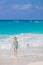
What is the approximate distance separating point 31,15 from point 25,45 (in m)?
0.27

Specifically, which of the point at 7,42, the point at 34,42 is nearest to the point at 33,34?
the point at 34,42

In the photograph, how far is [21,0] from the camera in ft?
3.93

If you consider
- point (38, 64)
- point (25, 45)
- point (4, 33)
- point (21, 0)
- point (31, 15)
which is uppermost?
point (21, 0)

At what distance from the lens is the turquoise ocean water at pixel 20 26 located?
3.89ft

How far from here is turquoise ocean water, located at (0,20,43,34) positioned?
1.19 metres

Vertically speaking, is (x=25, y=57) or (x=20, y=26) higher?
(x=20, y=26)

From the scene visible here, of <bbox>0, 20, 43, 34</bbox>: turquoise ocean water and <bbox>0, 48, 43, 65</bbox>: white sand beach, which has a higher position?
<bbox>0, 20, 43, 34</bbox>: turquoise ocean water

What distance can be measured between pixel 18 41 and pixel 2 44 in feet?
0.45

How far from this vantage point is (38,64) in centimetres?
119

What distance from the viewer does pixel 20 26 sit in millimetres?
1196

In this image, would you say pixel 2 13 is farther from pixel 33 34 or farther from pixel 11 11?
pixel 33 34

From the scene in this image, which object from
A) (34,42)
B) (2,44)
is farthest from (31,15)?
(2,44)

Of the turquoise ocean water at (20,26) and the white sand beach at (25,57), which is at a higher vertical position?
the turquoise ocean water at (20,26)

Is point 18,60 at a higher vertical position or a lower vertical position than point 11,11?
lower
